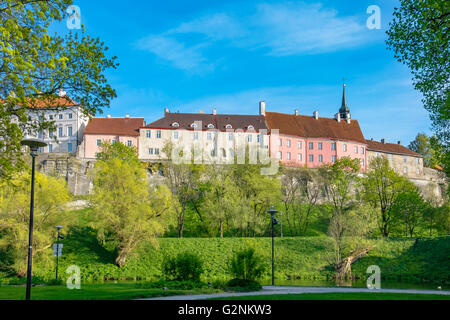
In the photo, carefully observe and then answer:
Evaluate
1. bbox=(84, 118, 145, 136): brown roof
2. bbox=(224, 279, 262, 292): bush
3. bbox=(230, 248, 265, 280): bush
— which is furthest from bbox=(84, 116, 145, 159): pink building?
bbox=(224, 279, 262, 292): bush

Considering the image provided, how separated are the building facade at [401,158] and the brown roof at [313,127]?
5.48 m

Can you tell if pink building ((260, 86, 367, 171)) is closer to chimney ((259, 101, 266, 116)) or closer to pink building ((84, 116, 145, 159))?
chimney ((259, 101, 266, 116))

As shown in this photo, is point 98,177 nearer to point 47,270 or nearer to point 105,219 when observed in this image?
point 105,219

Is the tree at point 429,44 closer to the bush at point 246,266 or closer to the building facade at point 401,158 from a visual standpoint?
the bush at point 246,266

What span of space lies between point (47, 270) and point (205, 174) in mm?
20514

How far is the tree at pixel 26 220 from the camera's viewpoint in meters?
34.0

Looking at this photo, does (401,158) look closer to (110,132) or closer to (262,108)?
(262,108)

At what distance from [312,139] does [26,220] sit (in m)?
57.5

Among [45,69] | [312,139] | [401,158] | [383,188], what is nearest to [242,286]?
[45,69]

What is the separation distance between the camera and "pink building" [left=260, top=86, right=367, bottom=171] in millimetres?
80000

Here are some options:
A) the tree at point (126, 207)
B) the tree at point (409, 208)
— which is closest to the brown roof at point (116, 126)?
the tree at point (126, 207)

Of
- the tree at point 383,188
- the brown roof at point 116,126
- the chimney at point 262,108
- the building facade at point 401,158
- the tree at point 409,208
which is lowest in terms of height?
the tree at point 409,208

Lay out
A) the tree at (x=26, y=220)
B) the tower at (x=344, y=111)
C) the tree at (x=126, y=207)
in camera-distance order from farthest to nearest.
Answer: the tower at (x=344, y=111), the tree at (x=126, y=207), the tree at (x=26, y=220)

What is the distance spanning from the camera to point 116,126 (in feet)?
246
